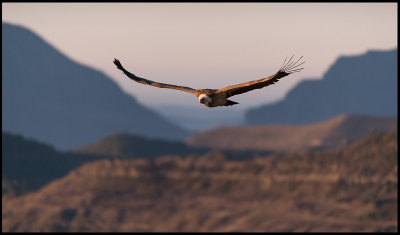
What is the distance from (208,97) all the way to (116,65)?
21.1 ft

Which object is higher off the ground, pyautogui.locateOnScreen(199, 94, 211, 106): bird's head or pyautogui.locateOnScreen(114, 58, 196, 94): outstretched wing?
pyautogui.locateOnScreen(114, 58, 196, 94): outstretched wing

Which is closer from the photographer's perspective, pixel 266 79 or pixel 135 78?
pixel 266 79

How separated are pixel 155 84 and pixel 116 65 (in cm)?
348

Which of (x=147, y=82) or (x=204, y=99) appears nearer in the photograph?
(x=204, y=99)

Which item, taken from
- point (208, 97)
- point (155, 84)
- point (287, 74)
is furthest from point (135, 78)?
point (287, 74)

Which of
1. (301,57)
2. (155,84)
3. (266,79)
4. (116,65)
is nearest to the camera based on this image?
(301,57)

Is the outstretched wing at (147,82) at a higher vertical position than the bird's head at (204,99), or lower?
higher

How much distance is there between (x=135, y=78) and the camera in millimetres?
29656

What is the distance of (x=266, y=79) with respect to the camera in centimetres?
2559

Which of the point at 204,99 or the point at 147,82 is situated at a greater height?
the point at 147,82

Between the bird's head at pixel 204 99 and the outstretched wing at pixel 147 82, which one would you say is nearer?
the bird's head at pixel 204 99

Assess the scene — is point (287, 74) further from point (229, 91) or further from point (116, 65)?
point (116, 65)

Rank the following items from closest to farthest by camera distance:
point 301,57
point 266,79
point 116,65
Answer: point 301,57 → point 266,79 → point 116,65

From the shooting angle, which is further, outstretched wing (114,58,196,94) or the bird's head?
outstretched wing (114,58,196,94)
